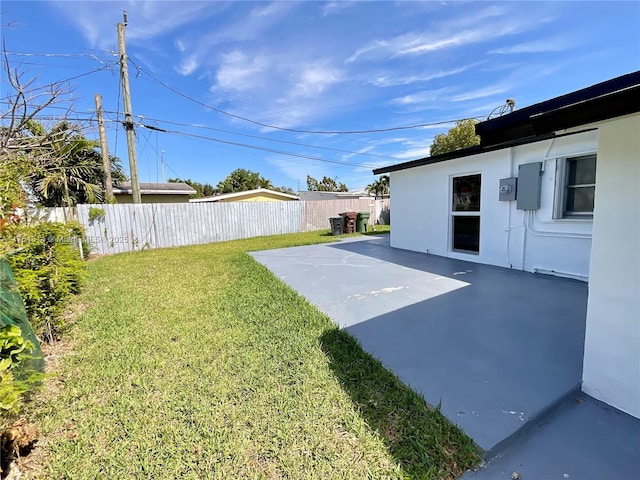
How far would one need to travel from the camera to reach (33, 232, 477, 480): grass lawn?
169 cm

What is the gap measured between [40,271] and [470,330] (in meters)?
4.76

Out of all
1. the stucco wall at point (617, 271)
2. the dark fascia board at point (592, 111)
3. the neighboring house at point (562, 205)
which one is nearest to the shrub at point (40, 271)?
the dark fascia board at point (592, 111)

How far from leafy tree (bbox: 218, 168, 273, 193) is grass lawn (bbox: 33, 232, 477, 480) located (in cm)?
3821

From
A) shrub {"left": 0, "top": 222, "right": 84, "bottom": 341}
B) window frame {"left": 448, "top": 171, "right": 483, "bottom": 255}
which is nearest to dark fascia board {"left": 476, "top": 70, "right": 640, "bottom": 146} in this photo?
window frame {"left": 448, "top": 171, "right": 483, "bottom": 255}

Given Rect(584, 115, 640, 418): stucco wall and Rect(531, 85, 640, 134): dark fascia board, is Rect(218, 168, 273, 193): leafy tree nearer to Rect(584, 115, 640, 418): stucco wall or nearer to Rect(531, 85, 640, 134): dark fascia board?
Rect(531, 85, 640, 134): dark fascia board

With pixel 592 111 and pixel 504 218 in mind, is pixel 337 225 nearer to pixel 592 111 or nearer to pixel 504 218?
pixel 504 218

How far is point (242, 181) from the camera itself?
4050 centimetres

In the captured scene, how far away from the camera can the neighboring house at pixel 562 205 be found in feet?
6.11

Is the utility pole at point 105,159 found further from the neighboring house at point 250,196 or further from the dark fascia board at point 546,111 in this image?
the dark fascia board at point 546,111

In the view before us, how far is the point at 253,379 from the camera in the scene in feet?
8.25

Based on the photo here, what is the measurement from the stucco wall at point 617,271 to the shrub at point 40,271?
4845 mm

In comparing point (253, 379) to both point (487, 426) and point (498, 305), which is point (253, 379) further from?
point (498, 305)

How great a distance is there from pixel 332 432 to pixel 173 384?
149 centimetres

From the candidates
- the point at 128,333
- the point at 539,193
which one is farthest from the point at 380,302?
the point at 539,193
